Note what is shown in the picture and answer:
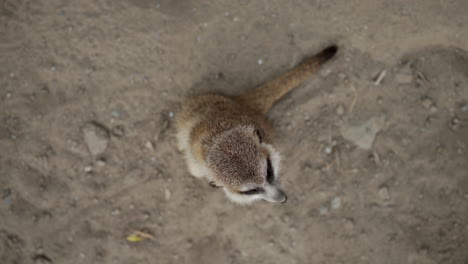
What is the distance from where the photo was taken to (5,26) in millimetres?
2934

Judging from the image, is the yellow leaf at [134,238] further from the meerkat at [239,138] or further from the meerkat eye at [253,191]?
the meerkat eye at [253,191]

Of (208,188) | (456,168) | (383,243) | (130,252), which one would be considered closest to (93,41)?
(208,188)

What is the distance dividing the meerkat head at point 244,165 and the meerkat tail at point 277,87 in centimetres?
53

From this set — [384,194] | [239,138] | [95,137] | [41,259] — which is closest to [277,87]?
[239,138]

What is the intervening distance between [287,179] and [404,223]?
121cm

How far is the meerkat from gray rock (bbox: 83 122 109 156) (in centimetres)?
72

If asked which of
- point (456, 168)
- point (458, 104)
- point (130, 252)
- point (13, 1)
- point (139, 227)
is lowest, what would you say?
point (130, 252)

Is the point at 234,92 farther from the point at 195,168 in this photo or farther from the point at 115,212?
the point at 115,212

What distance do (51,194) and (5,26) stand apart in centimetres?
165

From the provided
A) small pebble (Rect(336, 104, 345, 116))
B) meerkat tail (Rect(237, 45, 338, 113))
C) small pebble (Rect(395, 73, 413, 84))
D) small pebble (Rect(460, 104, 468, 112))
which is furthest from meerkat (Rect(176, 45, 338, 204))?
small pebble (Rect(460, 104, 468, 112))

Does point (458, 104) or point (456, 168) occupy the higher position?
point (458, 104)

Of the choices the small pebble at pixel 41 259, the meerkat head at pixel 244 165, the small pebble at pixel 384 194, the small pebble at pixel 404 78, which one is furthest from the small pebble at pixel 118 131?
the small pebble at pixel 404 78

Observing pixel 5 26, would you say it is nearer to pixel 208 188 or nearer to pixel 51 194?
pixel 51 194

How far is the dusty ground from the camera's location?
9.66 ft
